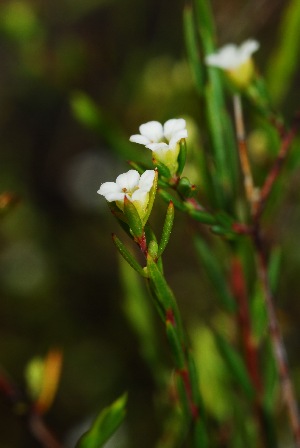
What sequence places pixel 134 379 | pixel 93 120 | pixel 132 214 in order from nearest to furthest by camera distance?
pixel 132 214 → pixel 93 120 → pixel 134 379

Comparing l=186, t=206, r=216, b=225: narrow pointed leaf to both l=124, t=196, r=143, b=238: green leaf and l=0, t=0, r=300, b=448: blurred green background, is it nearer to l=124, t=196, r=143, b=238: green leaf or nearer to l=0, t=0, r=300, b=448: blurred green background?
l=124, t=196, r=143, b=238: green leaf

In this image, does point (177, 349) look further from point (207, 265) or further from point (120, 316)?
point (120, 316)

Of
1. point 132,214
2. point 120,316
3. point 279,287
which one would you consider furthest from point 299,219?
point 132,214

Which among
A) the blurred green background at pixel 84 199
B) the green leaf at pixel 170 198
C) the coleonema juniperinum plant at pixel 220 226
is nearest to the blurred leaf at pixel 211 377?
the coleonema juniperinum plant at pixel 220 226

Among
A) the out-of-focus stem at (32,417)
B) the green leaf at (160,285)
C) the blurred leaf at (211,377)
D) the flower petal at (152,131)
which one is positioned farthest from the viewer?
the blurred leaf at (211,377)

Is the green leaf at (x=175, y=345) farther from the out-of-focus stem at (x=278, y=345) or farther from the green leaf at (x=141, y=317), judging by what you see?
the green leaf at (x=141, y=317)

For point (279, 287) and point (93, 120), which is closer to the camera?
point (93, 120)

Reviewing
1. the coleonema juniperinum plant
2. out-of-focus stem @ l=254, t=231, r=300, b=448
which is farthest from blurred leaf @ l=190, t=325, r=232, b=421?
out-of-focus stem @ l=254, t=231, r=300, b=448
